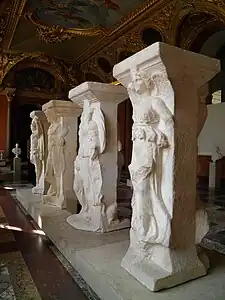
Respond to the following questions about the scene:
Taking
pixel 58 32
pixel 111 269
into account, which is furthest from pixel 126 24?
pixel 111 269

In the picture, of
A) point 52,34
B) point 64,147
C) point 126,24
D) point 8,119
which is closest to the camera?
point 64,147

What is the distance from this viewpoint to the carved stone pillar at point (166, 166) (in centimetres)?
195

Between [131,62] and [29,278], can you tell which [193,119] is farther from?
[29,278]

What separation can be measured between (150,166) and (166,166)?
0.11m

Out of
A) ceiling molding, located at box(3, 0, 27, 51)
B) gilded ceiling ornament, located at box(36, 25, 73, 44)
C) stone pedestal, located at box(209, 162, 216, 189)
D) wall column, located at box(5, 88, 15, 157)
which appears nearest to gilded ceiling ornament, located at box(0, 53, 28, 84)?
wall column, located at box(5, 88, 15, 157)

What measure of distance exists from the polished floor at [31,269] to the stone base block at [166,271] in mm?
456

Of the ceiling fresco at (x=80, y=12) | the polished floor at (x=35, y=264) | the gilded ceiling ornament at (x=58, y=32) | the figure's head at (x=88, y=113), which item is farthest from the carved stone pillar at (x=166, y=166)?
the gilded ceiling ornament at (x=58, y=32)

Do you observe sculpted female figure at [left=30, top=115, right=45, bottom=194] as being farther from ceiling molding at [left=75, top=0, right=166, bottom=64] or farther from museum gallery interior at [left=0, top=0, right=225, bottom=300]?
ceiling molding at [left=75, top=0, right=166, bottom=64]

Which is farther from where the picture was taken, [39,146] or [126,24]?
[126,24]

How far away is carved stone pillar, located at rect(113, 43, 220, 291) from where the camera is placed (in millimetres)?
1954

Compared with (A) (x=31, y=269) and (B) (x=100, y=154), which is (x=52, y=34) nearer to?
(B) (x=100, y=154)

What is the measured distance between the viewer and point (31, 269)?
260cm

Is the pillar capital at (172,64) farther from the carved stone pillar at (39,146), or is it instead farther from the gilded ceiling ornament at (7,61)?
the gilded ceiling ornament at (7,61)

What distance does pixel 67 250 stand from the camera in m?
2.77
